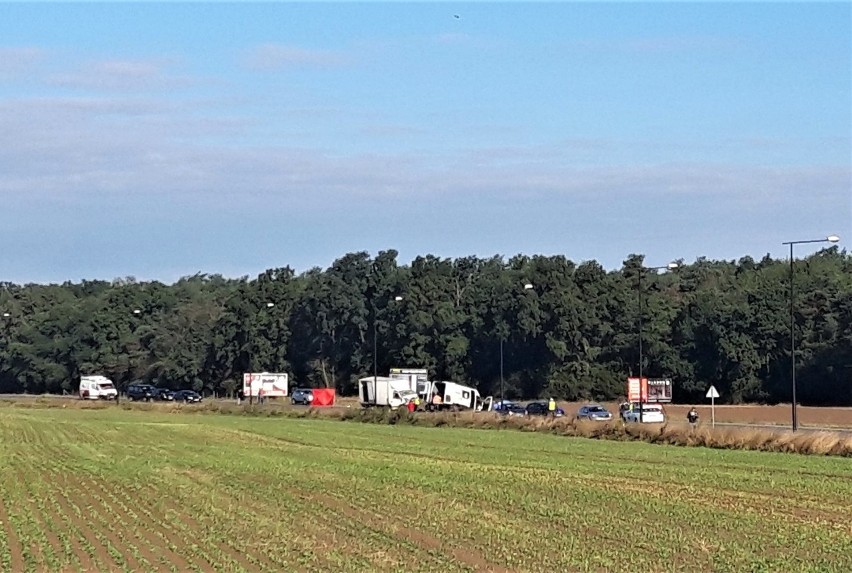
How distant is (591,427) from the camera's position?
197 ft

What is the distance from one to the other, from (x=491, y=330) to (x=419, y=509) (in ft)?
339

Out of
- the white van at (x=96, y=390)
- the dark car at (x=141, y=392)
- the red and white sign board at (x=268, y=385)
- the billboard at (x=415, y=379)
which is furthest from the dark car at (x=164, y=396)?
the billboard at (x=415, y=379)

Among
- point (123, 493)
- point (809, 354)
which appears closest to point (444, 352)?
point (809, 354)

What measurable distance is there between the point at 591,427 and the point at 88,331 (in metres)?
113

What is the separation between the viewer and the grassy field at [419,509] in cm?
1938

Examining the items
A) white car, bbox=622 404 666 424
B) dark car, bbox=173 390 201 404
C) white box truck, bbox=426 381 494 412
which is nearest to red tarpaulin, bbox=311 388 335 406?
dark car, bbox=173 390 201 404

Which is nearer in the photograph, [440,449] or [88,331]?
[440,449]

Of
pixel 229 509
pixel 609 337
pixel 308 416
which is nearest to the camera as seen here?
pixel 229 509

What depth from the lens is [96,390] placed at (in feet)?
423

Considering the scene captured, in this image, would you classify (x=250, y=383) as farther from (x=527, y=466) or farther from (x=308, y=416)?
(x=527, y=466)

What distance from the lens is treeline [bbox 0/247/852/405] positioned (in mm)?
107875

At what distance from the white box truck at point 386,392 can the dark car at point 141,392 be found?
28919mm

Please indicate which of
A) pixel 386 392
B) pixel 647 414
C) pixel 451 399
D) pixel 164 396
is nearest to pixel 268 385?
pixel 164 396

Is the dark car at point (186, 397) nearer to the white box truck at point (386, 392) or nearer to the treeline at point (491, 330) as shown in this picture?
the treeline at point (491, 330)
